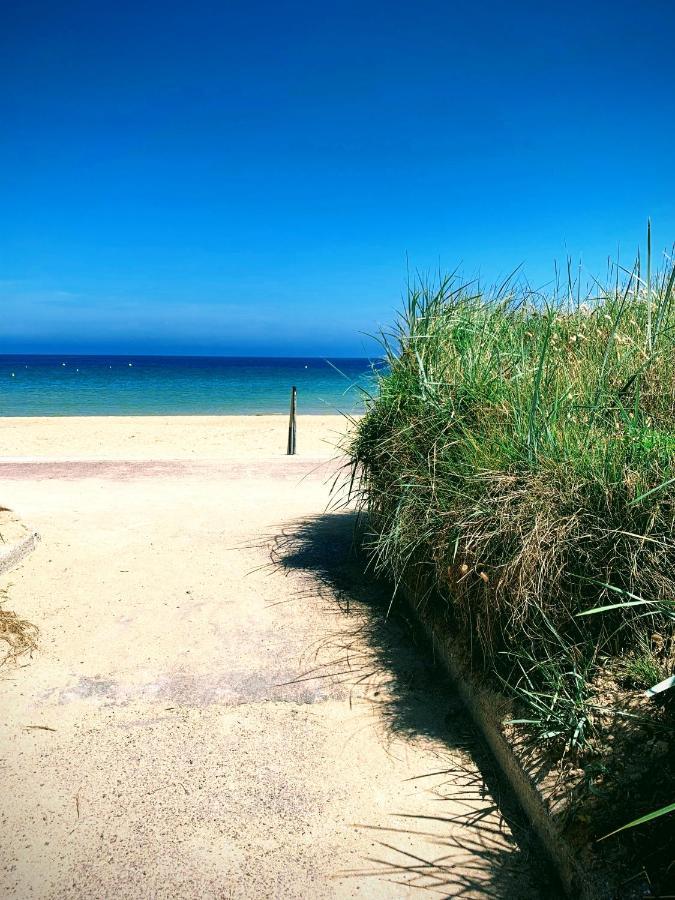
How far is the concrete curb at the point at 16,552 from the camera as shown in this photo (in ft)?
15.2

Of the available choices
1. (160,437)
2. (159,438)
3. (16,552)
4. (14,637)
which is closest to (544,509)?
(14,637)

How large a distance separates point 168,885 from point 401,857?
76 cm

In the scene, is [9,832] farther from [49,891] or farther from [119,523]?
[119,523]

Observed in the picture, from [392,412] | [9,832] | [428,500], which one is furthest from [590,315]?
[9,832]

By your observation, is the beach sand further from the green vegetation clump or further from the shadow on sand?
the green vegetation clump

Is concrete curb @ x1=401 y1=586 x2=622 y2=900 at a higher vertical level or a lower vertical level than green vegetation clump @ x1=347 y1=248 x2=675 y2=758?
lower

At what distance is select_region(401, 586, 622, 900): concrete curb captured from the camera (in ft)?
6.16

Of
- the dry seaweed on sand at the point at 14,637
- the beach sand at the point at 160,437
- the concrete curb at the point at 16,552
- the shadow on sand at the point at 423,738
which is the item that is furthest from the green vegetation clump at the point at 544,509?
the beach sand at the point at 160,437

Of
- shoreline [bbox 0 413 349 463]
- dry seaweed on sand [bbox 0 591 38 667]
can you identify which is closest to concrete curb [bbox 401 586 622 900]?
dry seaweed on sand [bbox 0 591 38 667]

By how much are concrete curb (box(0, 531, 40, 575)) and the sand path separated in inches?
3.4

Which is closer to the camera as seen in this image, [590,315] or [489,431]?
[489,431]

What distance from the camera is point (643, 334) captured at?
4266 mm

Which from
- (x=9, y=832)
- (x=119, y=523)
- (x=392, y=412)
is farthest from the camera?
(x=119, y=523)

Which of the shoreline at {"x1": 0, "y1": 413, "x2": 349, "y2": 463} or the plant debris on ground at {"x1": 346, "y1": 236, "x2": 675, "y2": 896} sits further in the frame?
the shoreline at {"x1": 0, "y1": 413, "x2": 349, "y2": 463}
